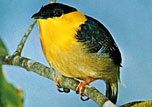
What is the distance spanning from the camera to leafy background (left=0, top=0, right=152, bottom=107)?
1.18 meters

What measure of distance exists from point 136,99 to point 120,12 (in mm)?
334

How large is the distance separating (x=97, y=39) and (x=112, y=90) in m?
0.20

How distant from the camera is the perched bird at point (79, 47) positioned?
3.76 feet

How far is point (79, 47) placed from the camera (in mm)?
1141

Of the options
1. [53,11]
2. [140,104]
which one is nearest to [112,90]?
[140,104]

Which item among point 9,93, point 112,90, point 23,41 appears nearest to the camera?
point 9,93

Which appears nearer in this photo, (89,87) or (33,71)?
(89,87)

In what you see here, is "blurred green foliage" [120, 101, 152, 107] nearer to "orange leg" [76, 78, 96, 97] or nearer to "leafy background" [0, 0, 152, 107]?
"leafy background" [0, 0, 152, 107]

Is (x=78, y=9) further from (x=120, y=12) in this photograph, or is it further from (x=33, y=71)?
(x=33, y=71)

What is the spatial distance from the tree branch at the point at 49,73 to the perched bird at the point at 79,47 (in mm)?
27

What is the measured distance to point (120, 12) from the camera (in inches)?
47.8

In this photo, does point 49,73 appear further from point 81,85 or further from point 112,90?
point 112,90

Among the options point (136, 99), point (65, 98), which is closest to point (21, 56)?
point (65, 98)

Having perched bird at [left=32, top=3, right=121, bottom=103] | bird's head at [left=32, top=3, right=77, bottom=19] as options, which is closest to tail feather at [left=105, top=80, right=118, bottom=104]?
perched bird at [left=32, top=3, right=121, bottom=103]
